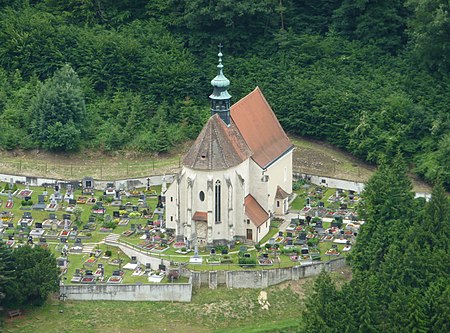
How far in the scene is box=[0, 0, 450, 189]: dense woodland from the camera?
13625 centimetres

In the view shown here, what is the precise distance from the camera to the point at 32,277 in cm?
10988

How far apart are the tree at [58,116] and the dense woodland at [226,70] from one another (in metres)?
0.08

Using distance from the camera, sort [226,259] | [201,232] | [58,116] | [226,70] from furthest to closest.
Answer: [226,70], [58,116], [201,232], [226,259]

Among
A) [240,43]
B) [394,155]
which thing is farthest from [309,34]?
[394,155]

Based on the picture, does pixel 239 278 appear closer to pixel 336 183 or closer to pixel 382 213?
pixel 382 213

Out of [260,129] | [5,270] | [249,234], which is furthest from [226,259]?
[5,270]

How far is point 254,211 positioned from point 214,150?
19.3 feet

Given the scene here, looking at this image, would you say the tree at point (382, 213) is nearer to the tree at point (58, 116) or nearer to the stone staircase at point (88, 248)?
the stone staircase at point (88, 248)

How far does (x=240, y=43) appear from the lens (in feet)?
485

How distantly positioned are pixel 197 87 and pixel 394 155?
20158mm

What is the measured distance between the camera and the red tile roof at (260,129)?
405 feet

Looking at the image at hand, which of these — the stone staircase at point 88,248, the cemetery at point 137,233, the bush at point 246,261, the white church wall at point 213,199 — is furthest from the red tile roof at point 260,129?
the stone staircase at point 88,248

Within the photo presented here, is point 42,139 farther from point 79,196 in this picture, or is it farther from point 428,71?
point 428,71

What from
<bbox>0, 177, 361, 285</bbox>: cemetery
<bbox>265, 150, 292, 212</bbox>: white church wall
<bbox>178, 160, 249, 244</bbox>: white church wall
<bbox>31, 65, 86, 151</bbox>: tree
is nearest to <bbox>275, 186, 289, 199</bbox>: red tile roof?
<bbox>265, 150, 292, 212</bbox>: white church wall
